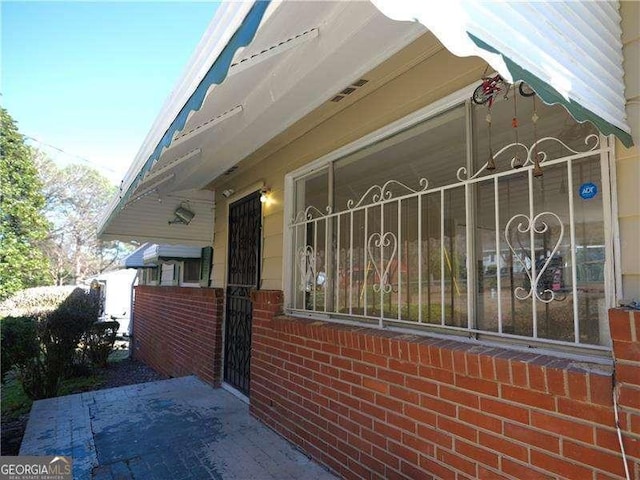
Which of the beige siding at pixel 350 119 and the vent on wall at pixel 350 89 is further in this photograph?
the vent on wall at pixel 350 89

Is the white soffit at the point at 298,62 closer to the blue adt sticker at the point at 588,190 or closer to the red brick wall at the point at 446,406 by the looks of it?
the blue adt sticker at the point at 588,190

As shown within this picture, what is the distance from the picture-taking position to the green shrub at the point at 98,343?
9297 millimetres

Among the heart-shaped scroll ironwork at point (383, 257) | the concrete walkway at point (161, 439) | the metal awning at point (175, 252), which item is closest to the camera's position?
the heart-shaped scroll ironwork at point (383, 257)

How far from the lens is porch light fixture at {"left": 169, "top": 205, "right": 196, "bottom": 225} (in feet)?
20.9

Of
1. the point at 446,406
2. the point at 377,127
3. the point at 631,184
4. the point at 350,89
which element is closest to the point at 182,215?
the point at 350,89

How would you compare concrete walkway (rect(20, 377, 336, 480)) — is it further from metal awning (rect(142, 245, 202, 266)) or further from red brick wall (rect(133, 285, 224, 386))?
metal awning (rect(142, 245, 202, 266))

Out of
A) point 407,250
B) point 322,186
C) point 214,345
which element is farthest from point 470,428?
point 214,345

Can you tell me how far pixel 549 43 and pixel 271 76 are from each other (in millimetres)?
1828

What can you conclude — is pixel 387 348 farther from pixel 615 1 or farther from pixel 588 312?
pixel 615 1

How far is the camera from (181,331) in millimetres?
7270

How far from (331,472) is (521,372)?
1968 mm

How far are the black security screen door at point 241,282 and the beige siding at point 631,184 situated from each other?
3974mm

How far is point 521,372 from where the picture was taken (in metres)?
1.79

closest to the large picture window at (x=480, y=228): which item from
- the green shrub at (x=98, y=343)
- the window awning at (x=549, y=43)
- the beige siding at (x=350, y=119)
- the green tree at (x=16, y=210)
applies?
the beige siding at (x=350, y=119)
